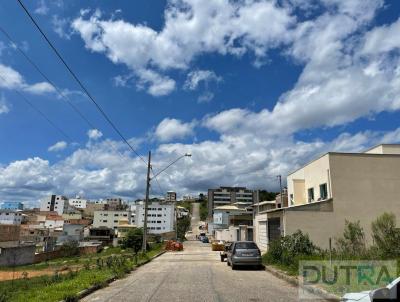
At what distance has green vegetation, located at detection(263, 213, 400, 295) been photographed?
1922 centimetres

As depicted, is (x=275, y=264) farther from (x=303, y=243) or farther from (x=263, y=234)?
(x=263, y=234)

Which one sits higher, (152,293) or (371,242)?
(371,242)

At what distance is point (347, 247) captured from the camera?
2620cm

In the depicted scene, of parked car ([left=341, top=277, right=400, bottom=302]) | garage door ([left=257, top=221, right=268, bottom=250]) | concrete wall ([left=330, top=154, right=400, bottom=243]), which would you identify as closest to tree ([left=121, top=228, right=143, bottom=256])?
garage door ([left=257, top=221, right=268, bottom=250])

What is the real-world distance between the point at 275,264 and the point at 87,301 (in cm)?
1310

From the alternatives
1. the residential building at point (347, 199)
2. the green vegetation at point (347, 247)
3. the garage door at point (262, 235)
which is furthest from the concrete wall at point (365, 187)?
the garage door at point (262, 235)

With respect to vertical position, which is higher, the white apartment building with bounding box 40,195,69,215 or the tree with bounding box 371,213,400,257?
the white apartment building with bounding box 40,195,69,215

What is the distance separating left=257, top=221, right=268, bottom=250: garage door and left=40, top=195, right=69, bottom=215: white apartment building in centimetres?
17198

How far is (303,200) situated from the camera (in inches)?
1400

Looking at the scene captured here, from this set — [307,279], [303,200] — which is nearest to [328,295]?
[307,279]

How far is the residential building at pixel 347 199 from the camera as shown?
2648cm

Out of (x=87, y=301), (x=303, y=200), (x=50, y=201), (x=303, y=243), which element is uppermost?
(x=50, y=201)

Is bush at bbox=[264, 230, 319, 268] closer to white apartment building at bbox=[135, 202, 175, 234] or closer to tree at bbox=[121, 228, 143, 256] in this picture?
tree at bbox=[121, 228, 143, 256]

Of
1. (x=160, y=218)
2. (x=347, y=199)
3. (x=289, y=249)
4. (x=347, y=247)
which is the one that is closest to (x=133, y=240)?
(x=347, y=199)
